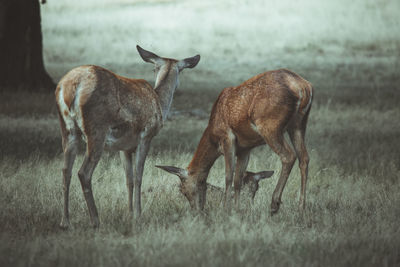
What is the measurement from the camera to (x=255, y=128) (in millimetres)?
7188

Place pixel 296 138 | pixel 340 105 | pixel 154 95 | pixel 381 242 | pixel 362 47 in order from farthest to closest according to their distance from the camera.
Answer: pixel 362 47 → pixel 340 105 → pixel 296 138 → pixel 154 95 → pixel 381 242

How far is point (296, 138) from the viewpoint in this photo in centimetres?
749

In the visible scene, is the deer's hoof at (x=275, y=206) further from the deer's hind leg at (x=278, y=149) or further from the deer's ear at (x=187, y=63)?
the deer's ear at (x=187, y=63)

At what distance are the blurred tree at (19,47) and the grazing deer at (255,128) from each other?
31.2ft

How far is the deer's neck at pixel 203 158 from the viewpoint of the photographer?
7.77 meters

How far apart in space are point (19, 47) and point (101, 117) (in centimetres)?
1082

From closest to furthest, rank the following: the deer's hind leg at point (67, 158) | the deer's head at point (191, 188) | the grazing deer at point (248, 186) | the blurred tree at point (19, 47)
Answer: the deer's hind leg at point (67, 158), the deer's head at point (191, 188), the grazing deer at point (248, 186), the blurred tree at point (19, 47)

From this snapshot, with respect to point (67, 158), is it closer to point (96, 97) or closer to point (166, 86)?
point (96, 97)

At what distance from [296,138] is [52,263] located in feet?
11.0

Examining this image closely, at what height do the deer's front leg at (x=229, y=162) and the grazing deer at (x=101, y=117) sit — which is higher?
the grazing deer at (x=101, y=117)

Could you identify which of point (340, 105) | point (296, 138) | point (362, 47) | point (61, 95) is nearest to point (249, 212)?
point (296, 138)

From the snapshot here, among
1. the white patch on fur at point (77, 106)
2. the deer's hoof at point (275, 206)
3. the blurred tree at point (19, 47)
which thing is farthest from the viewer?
the blurred tree at point (19, 47)

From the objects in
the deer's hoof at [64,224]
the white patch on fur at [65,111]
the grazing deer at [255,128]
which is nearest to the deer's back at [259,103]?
the grazing deer at [255,128]

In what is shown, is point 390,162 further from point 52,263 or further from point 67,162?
point 52,263
